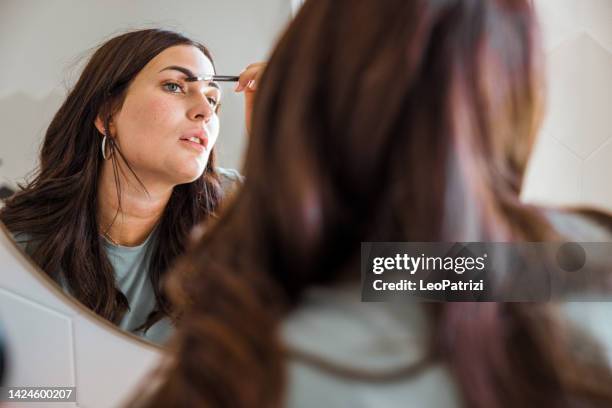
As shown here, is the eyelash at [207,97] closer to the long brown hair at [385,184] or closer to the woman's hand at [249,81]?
the woman's hand at [249,81]

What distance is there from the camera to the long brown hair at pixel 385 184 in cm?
36

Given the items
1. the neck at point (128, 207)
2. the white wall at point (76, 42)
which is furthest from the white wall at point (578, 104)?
the neck at point (128, 207)

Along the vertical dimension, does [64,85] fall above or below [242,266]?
above

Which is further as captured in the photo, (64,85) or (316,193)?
(64,85)

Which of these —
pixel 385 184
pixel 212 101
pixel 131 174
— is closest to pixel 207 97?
pixel 212 101

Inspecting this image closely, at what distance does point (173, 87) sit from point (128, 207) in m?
0.14

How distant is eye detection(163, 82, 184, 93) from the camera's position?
2.15ft

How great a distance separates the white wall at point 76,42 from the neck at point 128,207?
0.26 feet

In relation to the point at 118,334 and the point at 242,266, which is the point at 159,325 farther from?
the point at 242,266

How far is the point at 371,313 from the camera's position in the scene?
1.20 ft

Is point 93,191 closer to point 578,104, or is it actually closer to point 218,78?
point 218,78

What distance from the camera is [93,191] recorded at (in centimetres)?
68

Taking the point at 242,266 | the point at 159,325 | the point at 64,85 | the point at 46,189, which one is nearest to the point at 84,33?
the point at 64,85

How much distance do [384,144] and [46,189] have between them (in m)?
0.45
